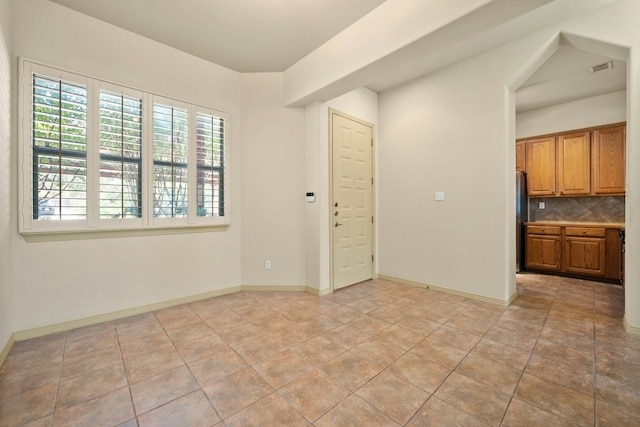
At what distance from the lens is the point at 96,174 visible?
2.65 m

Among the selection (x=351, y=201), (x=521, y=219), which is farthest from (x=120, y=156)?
(x=521, y=219)

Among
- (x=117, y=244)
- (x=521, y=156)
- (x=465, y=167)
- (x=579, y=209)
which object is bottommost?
(x=117, y=244)

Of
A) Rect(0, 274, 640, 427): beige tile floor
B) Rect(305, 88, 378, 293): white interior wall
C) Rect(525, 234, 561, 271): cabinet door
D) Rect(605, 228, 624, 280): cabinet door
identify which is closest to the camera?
Rect(0, 274, 640, 427): beige tile floor

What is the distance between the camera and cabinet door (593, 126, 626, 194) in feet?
13.3

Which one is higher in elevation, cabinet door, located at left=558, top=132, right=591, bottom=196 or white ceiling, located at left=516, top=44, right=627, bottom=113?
white ceiling, located at left=516, top=44, right=627, bottom=113

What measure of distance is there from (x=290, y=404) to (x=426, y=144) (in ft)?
11.4

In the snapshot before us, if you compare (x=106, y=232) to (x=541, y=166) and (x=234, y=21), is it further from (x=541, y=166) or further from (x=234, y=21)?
(x=541, y=166)

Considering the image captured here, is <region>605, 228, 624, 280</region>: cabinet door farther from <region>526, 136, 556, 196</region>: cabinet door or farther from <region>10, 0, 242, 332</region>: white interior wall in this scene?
<region>10, 0, 242, 332</region>: white interior wall

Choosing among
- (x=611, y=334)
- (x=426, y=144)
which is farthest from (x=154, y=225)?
(x=611, y=334)

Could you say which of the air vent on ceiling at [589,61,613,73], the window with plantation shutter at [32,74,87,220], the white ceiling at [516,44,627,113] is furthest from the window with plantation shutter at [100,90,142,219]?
the air vent on ceiling at [589,61,613,73]

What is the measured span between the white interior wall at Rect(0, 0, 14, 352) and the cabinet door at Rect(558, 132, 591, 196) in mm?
6885

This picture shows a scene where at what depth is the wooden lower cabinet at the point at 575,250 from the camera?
13.1 ft

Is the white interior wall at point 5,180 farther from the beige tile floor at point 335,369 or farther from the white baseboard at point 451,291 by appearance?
the white baseboard at point 451,291

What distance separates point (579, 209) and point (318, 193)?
15.2ft
